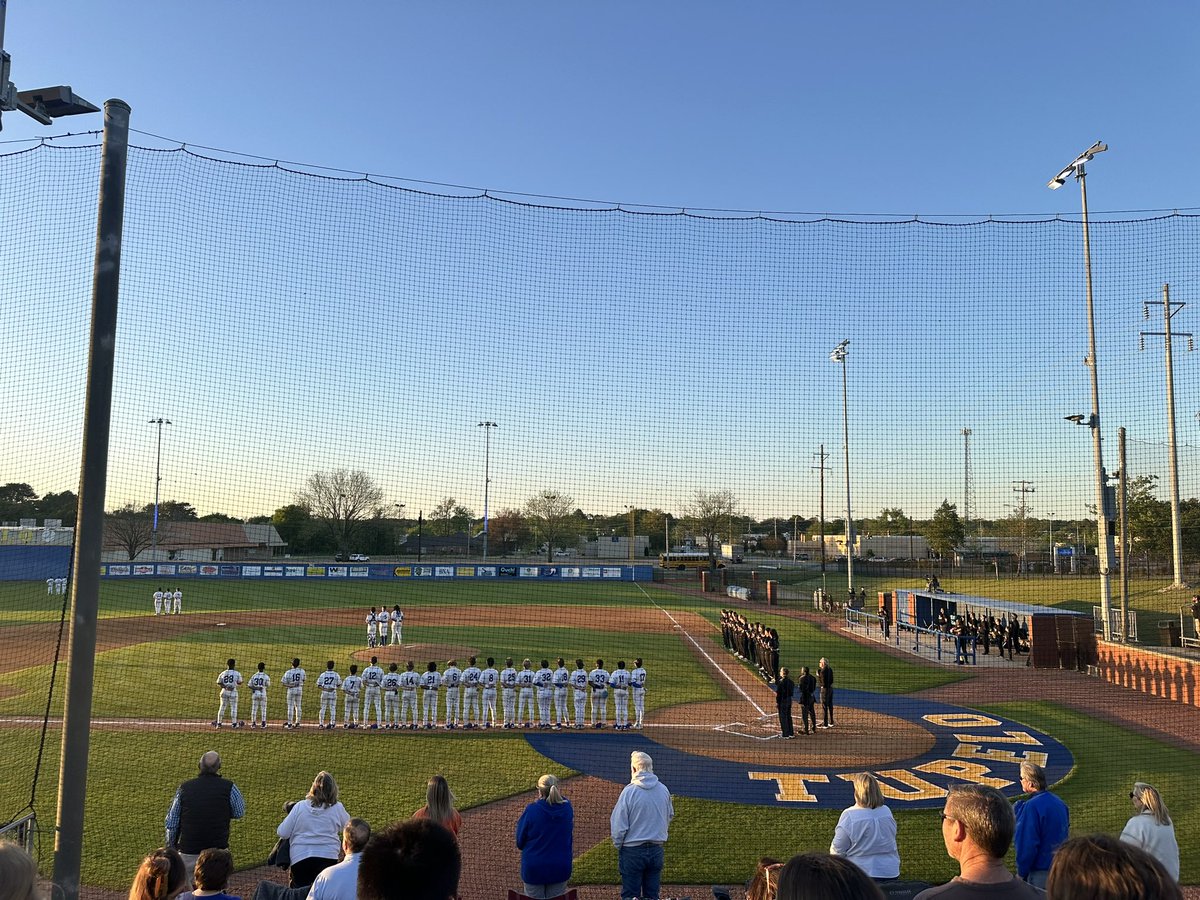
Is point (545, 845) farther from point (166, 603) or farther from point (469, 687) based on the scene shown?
point (166, 603)

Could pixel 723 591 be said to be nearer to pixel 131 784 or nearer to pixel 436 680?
pixel 436 680

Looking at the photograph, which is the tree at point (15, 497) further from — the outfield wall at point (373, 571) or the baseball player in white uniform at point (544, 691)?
the baseball player in white uniform at point (544, 691)

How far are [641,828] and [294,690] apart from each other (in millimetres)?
10103

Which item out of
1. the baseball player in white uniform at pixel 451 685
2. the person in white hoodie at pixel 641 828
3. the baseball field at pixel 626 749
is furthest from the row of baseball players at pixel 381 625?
the person in white hoodie at pixel 641 828

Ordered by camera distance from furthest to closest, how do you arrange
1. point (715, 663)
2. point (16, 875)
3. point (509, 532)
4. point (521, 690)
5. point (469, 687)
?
point (509, 532) → point (715, 663) → point (521, 690) → point (469, 687) → point (16, 875)

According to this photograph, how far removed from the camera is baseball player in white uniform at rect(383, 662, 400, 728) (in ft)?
44.5

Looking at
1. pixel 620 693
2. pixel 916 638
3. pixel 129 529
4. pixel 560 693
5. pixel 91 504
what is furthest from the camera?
pixel 129 529

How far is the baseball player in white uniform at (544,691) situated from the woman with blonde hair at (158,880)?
10.9m

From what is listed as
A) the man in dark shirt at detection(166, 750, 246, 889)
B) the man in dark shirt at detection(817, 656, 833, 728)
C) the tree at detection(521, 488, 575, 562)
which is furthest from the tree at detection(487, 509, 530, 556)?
the man in dark shirt at detection(166, 750, 246, 889)

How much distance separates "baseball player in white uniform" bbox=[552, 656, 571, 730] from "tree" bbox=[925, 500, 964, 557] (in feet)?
108

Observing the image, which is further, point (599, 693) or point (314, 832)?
point (599, 693)

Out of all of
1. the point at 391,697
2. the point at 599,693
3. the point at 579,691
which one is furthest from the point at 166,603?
the point at 599,693

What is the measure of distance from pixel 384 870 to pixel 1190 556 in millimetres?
38830

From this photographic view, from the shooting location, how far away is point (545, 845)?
520 cm
